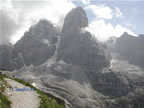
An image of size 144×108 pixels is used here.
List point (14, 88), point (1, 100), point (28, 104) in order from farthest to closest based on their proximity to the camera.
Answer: point (14, 88)
point (28, 104)
point (1, 100)

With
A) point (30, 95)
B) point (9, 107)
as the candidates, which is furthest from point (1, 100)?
point (30, 95)

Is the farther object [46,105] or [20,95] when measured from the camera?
[20,95]

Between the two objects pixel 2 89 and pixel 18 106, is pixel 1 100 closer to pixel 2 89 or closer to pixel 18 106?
pixel 18 106

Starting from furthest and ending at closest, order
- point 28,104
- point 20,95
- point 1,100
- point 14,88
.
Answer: point 14,88 < point 20,95 < point 28,104 < point 1,100

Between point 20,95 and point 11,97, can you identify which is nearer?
point 11,97

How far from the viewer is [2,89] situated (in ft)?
68.3

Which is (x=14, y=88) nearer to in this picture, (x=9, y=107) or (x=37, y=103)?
(x=37, y=103)

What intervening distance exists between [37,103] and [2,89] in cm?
393

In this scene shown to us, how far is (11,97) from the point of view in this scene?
20.7m

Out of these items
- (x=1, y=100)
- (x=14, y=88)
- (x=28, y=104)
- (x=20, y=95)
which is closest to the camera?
(x=1, y=100)

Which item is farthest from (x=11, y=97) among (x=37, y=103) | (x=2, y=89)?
(x=37, y=103)

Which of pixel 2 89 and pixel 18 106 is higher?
pixel 2 89

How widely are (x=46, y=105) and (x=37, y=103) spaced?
3.63 ft

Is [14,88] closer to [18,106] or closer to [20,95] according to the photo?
[20,95]
